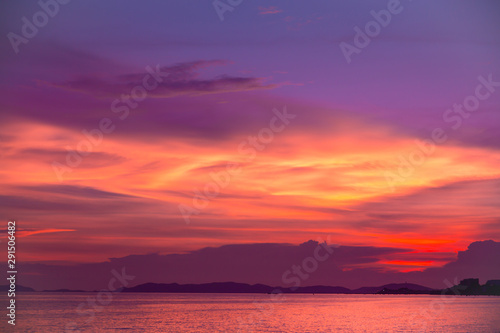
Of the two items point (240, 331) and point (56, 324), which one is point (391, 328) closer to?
point (240, 331)

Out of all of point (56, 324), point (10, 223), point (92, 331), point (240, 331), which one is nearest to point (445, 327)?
point (240, 331)

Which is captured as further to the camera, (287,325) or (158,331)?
(287,325)

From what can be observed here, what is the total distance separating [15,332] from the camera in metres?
96.2

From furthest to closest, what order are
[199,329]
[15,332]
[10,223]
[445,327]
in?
[445,327]
[199,329]
[15,332]
[10,223]

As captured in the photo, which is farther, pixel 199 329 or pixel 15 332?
pixel 199 329

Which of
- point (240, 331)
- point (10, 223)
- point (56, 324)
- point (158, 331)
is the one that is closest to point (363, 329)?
point (240, 331)

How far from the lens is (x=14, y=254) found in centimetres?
4053

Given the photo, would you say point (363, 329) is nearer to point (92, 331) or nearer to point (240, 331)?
point (240, 331)

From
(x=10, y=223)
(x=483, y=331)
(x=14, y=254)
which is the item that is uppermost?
(x=10, y=223)

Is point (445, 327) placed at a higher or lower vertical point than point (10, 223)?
lower

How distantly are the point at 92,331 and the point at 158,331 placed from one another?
38.9 ft

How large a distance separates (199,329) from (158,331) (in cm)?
819

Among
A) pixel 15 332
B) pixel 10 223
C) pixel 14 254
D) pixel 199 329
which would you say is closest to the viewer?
pixel 14 254

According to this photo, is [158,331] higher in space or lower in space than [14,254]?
lower
